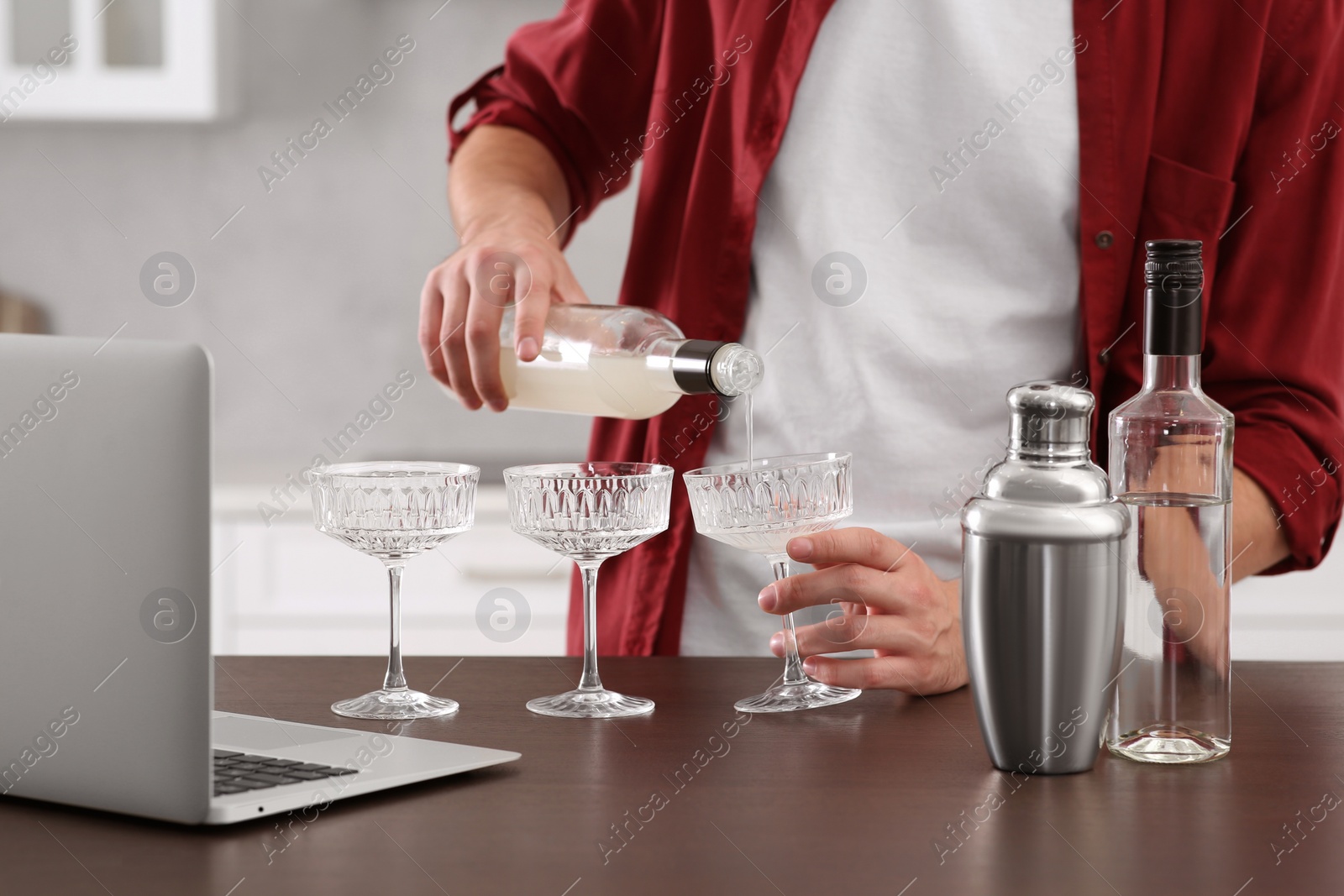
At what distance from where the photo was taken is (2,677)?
0.65 m

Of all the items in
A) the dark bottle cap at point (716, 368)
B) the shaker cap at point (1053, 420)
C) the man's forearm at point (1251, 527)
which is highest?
the dark bottle cap at point (716, 368)

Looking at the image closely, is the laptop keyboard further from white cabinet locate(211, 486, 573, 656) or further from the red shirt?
white cabinet locate(211, 486, 573, 656)

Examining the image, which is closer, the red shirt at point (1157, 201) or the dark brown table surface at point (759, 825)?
the dark brown table surface at point (759, 825)

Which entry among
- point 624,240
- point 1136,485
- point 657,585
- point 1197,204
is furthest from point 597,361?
point 624,240

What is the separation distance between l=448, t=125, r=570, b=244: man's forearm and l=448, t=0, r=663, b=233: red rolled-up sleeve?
0.06 feet

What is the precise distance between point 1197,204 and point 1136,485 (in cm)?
62

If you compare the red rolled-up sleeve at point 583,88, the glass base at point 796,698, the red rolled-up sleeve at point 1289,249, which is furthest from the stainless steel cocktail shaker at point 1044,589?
the red rolled-up sleeve at point 583,88

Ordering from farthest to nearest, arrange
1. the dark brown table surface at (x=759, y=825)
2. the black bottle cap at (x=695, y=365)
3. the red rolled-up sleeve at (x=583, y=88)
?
1. the red rolled-up sleeve at (x=583, y=88)
2. the black bottle cap at (x=695, y=365)
3. the dark brown table surface at (x=759, y=825)

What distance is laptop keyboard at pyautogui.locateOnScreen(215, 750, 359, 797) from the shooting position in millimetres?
646

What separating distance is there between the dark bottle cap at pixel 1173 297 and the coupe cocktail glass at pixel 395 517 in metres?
0.44

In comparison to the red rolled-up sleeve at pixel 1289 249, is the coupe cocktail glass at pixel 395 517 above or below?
below

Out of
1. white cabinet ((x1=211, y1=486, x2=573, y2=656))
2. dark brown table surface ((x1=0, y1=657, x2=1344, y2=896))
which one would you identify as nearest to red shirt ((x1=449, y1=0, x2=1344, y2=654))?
dark brown table surface ((x1=0, y1=657, x2=1344, y2=896))

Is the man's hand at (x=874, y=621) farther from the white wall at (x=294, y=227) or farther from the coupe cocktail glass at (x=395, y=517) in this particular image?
the white wall at (x=294, y=227)

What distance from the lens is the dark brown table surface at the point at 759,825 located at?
55cm
